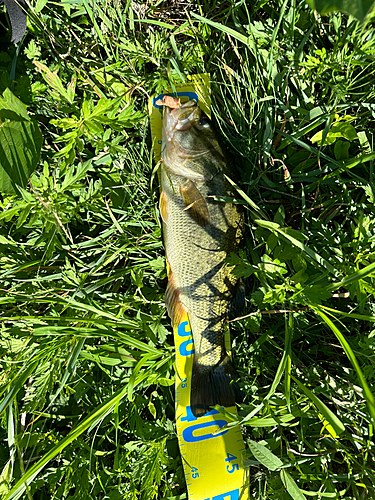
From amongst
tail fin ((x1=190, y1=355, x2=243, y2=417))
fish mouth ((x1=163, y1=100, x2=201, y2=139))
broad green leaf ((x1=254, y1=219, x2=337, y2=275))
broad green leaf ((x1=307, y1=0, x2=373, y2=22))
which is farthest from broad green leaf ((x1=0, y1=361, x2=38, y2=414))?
broad green leaf ((x1=307, y1=0, x2=373, y2=22))

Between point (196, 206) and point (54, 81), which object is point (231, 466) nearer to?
point (196, 206)

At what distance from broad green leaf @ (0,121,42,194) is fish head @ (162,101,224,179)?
82cm

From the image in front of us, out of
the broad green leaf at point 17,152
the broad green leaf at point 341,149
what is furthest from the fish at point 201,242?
the broad green leaf at point 17,152

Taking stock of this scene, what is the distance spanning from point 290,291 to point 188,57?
1.70 meters

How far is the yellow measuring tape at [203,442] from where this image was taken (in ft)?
7.23

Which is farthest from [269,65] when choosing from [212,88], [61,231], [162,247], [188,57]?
[61,231]

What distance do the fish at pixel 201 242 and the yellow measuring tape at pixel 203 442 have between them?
57 mm

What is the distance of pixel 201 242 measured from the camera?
2.25 meters

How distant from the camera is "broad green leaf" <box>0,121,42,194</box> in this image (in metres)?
2.02

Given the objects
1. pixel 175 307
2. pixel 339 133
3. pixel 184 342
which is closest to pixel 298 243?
pixel 339 133

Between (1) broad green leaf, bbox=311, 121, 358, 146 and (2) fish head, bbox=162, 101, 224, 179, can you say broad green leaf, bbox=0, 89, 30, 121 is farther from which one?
(1) broad green leaf, bbox=311, 121, 358, 146

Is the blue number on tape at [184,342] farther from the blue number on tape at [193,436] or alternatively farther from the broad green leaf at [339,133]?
the broad green leaf at [339,133]

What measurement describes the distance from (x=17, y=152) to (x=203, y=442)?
2153mm

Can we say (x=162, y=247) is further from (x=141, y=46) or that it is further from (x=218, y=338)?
(x=141, y=46)
